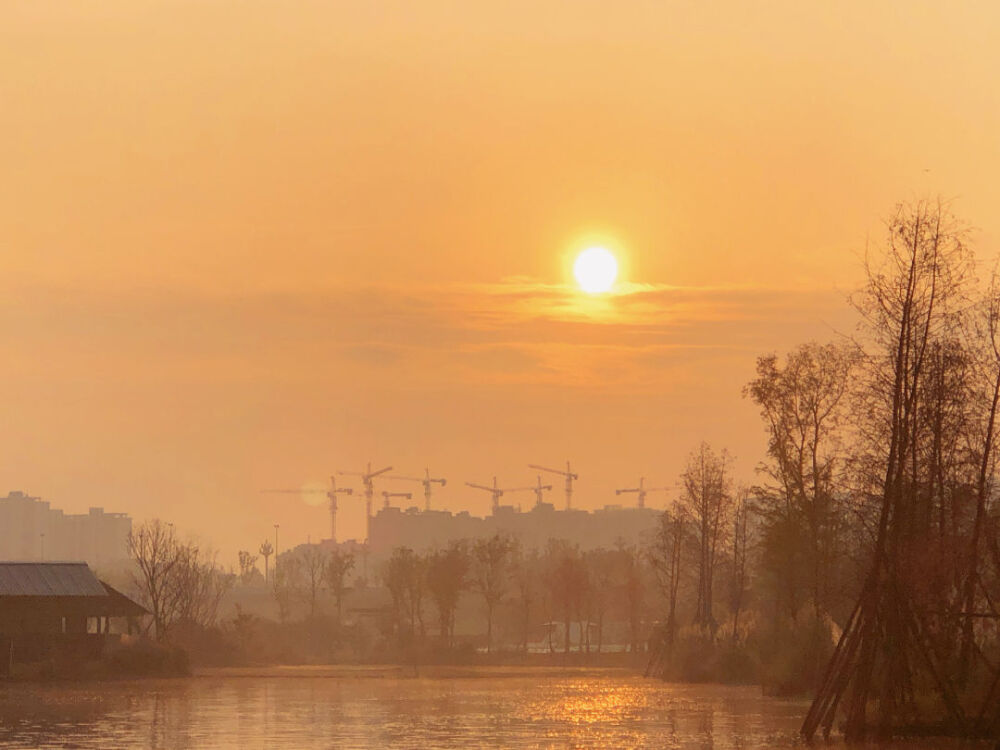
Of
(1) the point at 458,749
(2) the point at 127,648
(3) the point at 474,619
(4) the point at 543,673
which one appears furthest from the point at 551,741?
(3) the point at 474,619

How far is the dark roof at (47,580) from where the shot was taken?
283 ft

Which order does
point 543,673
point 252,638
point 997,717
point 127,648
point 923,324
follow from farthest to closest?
point 252,638 → point 543,673 → point 127,648 → point 923,324 → point 997,717

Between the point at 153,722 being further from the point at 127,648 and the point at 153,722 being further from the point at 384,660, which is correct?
the point at 384,660

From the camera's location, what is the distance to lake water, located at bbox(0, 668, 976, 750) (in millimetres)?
46469

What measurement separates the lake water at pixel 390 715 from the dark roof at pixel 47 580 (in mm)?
7658

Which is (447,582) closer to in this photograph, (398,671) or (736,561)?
(398,671)

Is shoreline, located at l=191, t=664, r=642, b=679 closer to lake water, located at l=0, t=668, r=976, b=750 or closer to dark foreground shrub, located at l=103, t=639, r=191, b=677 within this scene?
dark foreground shrub, located at l=103, t=639, r=191, b=677

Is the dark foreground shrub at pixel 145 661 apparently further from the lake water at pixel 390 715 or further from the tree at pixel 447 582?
the tree at pixel 447 582

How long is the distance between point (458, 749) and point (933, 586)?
1280 cm

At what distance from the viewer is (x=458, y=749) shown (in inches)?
1718

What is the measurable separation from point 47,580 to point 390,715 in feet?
118

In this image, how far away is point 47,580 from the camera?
88.1 metres

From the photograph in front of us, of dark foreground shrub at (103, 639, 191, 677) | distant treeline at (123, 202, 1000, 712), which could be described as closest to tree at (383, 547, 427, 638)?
distant treeline at (123, 202, 1000, 712)

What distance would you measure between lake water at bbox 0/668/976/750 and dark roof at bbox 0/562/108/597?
766cm
